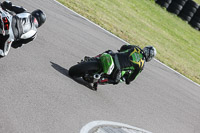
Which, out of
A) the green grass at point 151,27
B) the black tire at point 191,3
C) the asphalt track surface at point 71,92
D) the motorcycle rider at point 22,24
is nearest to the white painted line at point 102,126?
the asphalt track surface at point 71,92

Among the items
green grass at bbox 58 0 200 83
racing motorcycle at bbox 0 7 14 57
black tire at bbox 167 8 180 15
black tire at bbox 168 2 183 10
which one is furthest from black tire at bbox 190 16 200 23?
racing motorcycle at bbox 0 7 14 57

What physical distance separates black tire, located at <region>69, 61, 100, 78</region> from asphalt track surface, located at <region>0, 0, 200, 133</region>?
0.19 m

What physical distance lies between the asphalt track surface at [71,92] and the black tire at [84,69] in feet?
0.64

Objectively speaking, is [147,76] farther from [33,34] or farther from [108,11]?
[108,11]

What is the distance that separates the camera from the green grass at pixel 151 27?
14391mm

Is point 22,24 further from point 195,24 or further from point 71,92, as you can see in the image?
point 195,24

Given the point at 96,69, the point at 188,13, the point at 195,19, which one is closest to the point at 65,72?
the point at 96,69

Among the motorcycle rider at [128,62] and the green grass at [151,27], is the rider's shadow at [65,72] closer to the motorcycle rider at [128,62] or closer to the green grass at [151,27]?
the motorcycle rider at [128,62]

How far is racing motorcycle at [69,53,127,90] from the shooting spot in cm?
735

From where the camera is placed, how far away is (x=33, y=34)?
587 centimetres

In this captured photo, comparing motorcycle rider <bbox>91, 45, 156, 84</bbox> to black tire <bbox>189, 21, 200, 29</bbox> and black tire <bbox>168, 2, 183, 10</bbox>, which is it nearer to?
black tire <bbox>168, 2, 183, 10</bbox>

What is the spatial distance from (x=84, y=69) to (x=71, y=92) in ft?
2.52

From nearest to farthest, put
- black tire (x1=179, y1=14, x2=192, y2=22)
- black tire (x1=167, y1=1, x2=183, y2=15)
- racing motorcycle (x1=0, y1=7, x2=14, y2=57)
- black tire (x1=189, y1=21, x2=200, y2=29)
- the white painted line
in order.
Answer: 1. racing motorcycle (x1=0, y1=7, x2=14, y2=57)
2. the white painted line
3. black tire (x1=167, y1=1, x2=183, y2=15)
4. black tire (x1=179, y1=14, x2=192, y2=22)
5. black tire (x1=189, y1=21, x2=200, y2=29)

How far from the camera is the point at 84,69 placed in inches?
291
